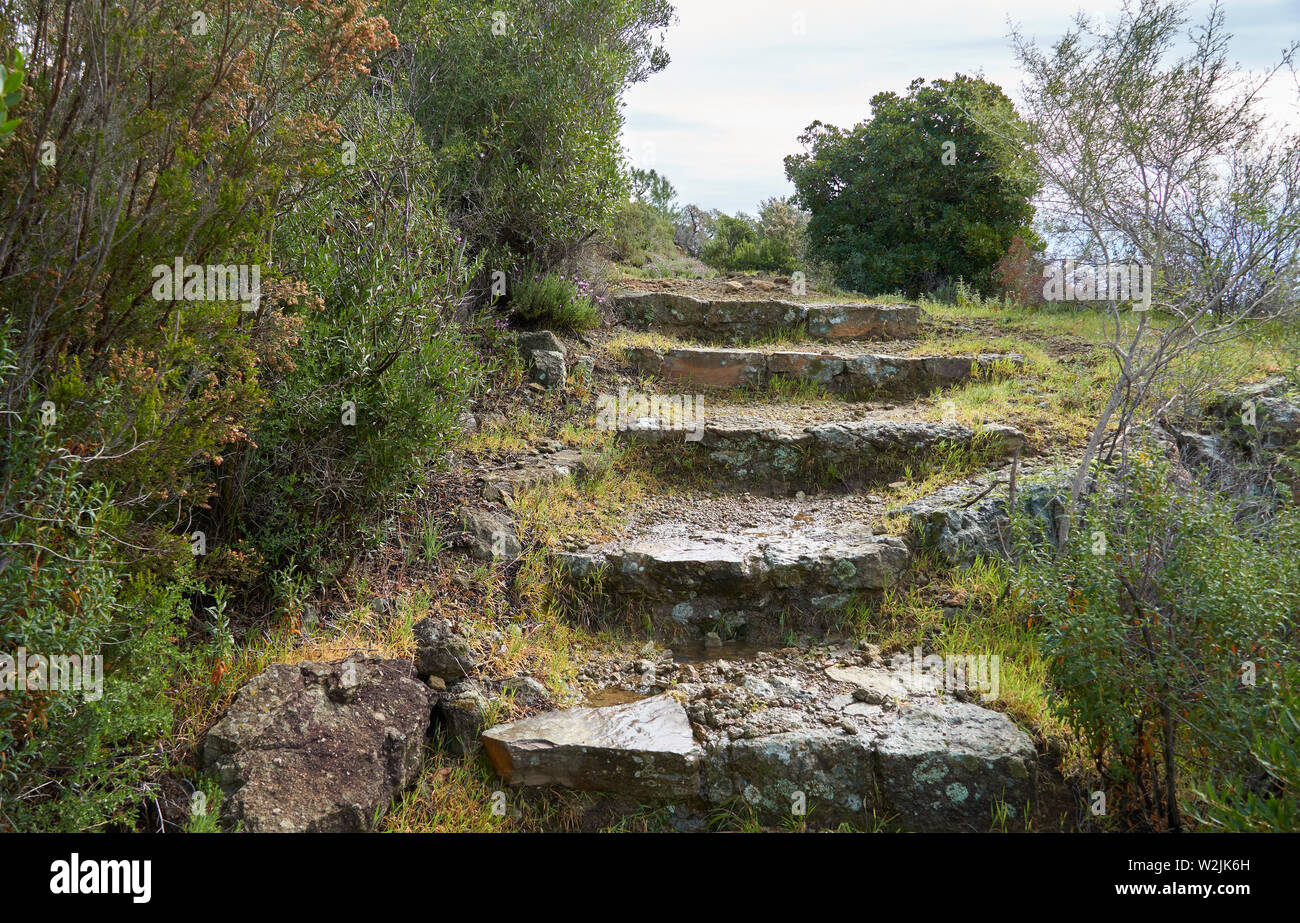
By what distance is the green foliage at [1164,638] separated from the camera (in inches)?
103

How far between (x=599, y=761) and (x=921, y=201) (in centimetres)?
1125

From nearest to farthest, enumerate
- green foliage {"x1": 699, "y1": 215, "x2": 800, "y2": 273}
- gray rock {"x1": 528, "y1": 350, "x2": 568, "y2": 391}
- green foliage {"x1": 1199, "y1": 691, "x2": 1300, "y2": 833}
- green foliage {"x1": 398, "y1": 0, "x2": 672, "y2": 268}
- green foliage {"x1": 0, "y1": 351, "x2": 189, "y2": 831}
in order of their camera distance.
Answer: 1. green foliage {"x1": 1199, "y1": 691, "x2": 1300, "y2": 833}
2. green foliage {"x1": 0, "y1": 351, "x2": 189, "y2": 831}
3. gray rock {"x1": 528, "y1": 350, "x2": 568, "y2": 391}
4. green foliage {"x1": 398, "y1": 0, "x2": 672, "y2": 268}
5. green foliage {"x1": 699, "y1": 215, "x2": 800, "y2": 273}

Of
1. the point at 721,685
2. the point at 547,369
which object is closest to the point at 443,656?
the point at 721,685

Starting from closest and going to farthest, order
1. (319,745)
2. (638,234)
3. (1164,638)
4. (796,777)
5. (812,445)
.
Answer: (1164,638) → (319,745) → (796,777) → (812,445) → (638,234)

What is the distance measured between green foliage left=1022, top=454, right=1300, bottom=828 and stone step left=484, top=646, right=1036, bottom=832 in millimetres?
434

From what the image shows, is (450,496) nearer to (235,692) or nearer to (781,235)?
(235,692)

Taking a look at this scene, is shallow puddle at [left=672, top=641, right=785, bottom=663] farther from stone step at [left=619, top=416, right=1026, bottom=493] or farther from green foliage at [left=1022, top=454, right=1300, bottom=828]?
stone step at [left=619, top=416, right=1026, bottom=493]

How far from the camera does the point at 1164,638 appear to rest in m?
2.81

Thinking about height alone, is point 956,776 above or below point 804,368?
below

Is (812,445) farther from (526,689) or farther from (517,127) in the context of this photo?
(517,127)

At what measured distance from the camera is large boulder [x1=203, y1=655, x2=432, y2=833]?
2748 millimetres

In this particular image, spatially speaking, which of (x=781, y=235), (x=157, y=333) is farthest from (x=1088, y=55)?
(x=781, y=235)

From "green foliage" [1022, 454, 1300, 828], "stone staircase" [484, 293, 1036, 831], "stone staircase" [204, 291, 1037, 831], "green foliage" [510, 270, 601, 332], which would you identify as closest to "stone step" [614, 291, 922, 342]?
"stone staircase" [484, 293, 1036, 831]

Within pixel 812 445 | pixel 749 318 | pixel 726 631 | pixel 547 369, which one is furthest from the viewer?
pixel 749 318
